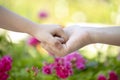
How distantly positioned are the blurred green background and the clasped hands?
32 cm

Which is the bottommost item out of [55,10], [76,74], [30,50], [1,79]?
[55,10]

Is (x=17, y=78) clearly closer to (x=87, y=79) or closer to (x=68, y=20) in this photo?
(x=87, y=79)

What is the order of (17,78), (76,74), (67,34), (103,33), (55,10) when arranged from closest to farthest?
(103,33) → (67,34) → (17,78) → (76,74) → (55,10)

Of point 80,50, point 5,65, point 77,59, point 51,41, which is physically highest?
point 51,41

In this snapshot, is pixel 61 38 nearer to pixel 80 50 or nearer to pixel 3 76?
pixel 3 76

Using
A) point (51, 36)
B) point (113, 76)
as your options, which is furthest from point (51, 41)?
point (113, 76)

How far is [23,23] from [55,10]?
11.8 feet

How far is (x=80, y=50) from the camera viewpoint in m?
2.80

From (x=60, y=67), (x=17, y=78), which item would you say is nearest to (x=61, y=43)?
(x=60, y=67)

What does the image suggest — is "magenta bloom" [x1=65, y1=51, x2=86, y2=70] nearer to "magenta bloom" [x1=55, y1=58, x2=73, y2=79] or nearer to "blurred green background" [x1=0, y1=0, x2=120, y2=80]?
"blurred green background" [x1=0, y1=0, x2=120, y2=80]

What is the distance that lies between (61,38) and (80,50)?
A: 1.05 metres

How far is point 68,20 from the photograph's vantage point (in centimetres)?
502

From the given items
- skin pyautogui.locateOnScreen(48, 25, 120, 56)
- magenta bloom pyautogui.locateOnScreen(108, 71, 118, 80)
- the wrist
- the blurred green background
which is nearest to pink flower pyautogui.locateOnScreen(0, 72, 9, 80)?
the blurred green background

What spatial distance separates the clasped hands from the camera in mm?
1703
